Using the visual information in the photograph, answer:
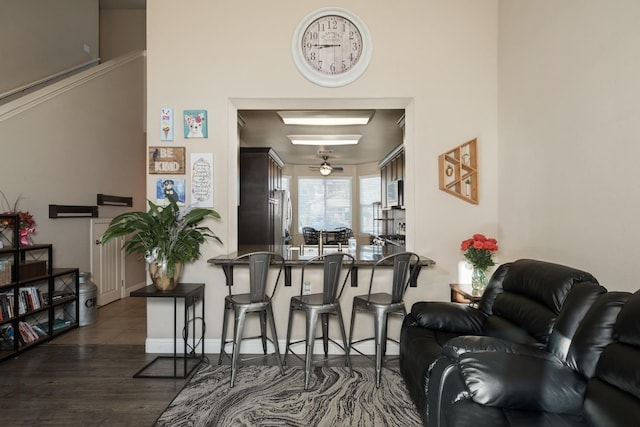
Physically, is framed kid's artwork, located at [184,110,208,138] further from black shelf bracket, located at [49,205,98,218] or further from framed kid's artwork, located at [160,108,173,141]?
black shelf bracket, located at [49,205,98,218]

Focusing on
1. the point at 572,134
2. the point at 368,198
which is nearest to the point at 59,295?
the point at 572,134

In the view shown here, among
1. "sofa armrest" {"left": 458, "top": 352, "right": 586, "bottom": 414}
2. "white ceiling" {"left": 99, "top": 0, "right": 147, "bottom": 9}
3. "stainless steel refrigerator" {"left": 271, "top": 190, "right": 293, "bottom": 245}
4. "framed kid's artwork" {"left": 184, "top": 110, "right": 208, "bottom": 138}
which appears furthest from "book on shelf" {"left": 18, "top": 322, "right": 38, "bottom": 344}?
"white ceiling" {"left": 99, "top": 0, "right": 147, "bottom": 9}

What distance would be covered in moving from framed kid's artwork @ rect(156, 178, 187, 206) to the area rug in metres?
1.50

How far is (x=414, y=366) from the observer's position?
7.49ft

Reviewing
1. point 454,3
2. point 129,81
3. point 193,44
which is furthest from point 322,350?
point 129,81

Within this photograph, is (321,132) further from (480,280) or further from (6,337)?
(6,337)

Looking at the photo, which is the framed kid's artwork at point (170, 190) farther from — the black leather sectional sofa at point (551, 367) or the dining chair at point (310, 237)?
the dining chair at point (310, 237)

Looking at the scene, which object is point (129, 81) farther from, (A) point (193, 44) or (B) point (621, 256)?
(B) point (621, 256)

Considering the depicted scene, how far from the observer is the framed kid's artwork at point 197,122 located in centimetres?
346

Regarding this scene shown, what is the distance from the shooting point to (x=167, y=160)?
137 inches

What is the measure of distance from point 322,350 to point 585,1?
126 inches

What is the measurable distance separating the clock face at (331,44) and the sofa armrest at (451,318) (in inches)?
87.5

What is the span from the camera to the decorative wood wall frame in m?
3.39

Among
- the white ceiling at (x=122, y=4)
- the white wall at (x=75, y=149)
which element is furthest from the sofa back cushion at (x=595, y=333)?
the white ceiling at (x=122, y=4)
